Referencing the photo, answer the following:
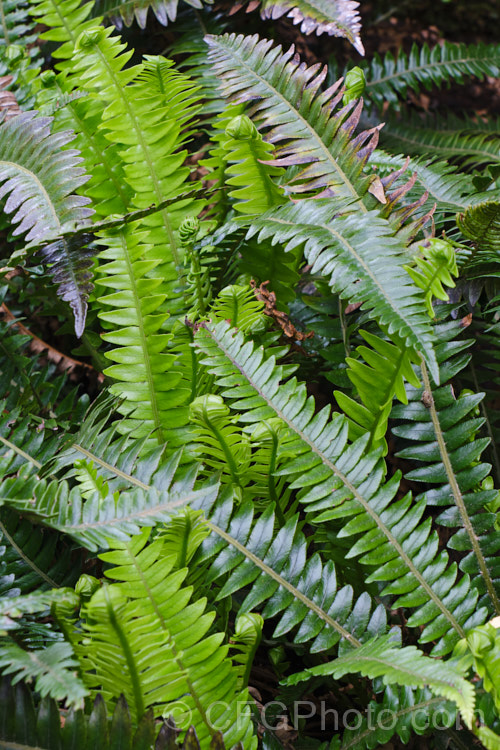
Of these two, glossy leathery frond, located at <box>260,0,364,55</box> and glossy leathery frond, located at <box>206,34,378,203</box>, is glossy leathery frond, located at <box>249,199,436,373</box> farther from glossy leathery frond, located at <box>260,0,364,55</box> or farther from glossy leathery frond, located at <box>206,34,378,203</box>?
glossy leathery frond, located at <box>260,0,364,55</box>

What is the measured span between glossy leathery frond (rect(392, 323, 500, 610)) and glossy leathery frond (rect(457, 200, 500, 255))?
0.21m

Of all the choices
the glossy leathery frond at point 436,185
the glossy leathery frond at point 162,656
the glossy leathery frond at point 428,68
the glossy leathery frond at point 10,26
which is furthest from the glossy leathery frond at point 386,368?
the glossy leathery frond at point 10,26

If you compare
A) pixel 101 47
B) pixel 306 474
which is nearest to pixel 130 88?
pixel 101 47

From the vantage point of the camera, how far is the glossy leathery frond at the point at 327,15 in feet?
5.61

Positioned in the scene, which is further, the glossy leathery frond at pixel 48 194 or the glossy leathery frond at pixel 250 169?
the glossy leathery frond at pixel 250 169

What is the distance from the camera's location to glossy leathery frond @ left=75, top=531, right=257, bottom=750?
0.91 m

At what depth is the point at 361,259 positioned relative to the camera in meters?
1.15

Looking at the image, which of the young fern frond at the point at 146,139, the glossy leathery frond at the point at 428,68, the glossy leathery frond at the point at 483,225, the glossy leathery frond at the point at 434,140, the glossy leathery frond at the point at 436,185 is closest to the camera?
the glossy leathery frond at the point at 483,225

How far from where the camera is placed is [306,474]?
1141 millimetres

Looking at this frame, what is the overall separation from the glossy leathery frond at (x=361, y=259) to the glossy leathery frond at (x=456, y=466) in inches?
8.3

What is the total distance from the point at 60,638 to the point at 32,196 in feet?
2.92

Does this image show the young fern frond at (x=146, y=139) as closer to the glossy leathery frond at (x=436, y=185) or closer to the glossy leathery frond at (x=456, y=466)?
the glossy leathery frond at (x=436, y=185)

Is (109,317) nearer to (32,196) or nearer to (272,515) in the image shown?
(32,196)

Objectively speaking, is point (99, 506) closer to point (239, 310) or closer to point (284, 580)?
point (284, 580)
